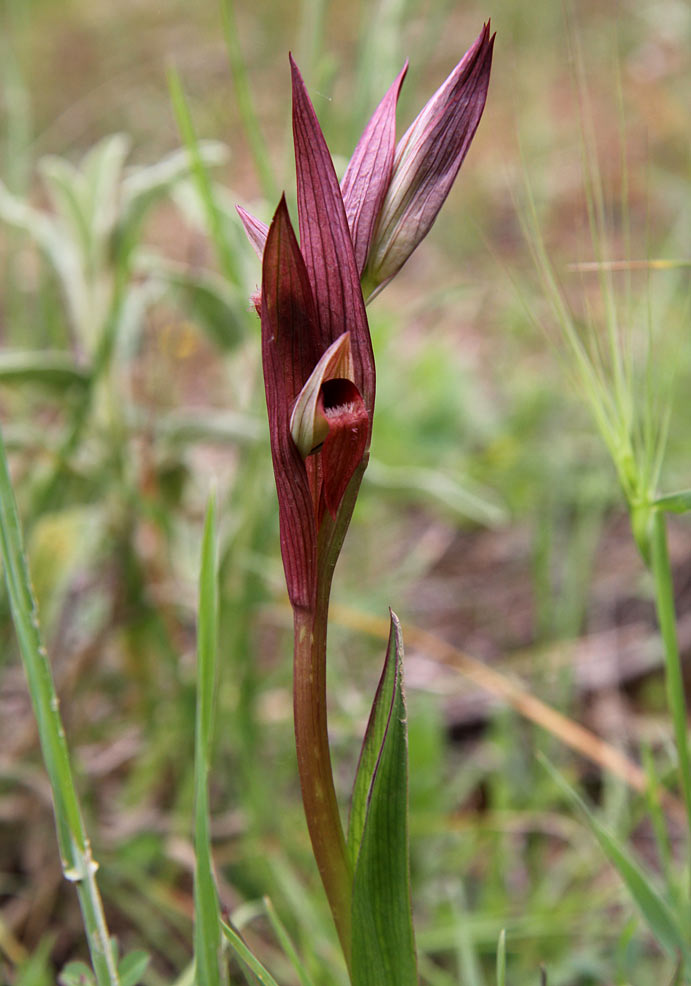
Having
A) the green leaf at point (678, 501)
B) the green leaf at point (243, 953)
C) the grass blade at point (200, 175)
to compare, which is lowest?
the green leaf at point (243, 953)

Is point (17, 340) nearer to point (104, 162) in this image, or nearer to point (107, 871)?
point (104, 162)

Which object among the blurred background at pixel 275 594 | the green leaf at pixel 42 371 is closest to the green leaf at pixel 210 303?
the blurred background at pixel 275 594

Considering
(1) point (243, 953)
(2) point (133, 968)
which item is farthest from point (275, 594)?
(1) point (243, 953)

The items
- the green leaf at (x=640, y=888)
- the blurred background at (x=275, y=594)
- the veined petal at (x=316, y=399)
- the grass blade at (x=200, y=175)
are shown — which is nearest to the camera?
the veined petal at (x=316, y=399)

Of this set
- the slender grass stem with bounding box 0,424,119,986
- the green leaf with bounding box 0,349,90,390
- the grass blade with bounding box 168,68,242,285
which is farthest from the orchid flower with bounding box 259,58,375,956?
the green leaf with bounding box 0,349,90,390

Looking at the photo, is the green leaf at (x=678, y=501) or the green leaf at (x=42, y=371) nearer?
the green leaf at (x=678, y=501)

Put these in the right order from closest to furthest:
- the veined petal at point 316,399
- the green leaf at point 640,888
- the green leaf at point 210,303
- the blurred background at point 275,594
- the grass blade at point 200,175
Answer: the veined petal at point 316,399
the green leaf at point 640,888
the grass blade at point 200,175
the blurred background at point 275,594
the green leaf at point 210,303

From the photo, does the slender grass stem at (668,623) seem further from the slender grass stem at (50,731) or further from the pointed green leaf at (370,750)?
the slender grass stem at (50,731)
